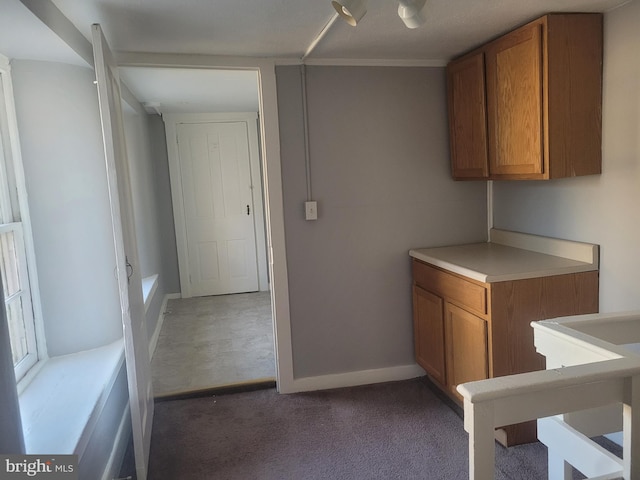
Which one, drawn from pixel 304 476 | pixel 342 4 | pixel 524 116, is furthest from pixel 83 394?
pixel 524 116

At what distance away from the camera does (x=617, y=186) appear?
2.14 m

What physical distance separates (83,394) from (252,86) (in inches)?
104

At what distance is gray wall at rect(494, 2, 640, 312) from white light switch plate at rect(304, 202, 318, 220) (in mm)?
1355

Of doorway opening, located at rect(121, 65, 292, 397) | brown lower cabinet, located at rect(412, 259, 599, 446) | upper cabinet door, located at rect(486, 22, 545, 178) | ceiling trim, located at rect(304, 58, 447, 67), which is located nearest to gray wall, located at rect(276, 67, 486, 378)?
ceiling trim, located at rect(304, 58, 447, 67)

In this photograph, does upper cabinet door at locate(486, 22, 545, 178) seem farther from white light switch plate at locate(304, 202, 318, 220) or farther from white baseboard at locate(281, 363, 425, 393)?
white baseboard at locate(281, 363, 425, 393)

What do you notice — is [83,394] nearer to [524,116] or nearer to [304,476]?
[304,476]

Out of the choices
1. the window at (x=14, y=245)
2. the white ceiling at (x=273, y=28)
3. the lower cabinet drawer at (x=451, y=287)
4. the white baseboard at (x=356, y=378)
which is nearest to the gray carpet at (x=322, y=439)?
the white baseboard at (x=356, y=378)

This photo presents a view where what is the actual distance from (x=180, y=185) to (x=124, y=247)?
3.45m

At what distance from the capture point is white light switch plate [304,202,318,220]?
283 cm

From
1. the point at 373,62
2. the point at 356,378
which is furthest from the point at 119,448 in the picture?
the point at 373,62

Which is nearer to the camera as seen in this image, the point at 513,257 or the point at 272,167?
the point at 513,257

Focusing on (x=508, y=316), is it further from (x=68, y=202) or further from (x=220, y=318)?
(x=220, y=318)

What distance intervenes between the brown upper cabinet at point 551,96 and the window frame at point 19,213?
2.34m

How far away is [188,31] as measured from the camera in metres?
2.21
